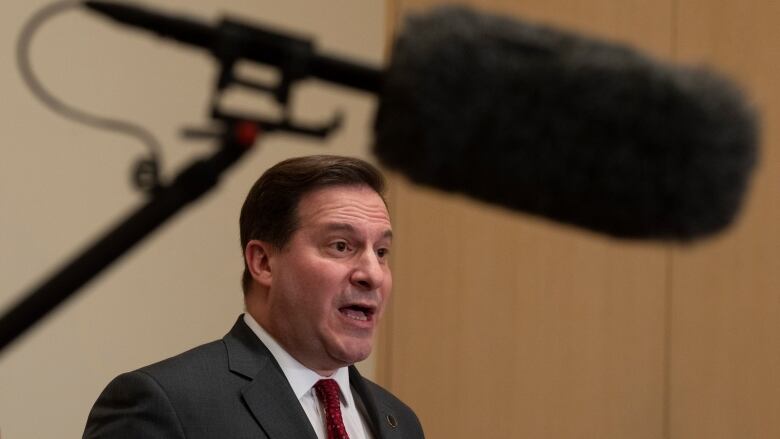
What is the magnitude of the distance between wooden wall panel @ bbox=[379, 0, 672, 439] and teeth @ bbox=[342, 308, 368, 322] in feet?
4.60

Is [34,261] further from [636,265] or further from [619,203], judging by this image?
[619,203]

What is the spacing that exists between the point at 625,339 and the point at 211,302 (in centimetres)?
122

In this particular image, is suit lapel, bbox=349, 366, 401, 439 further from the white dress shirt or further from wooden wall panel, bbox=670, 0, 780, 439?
wooden wall panel, bbox=670, 0, 780, 439

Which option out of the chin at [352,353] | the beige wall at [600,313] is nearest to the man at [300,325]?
the chin at [352,353]

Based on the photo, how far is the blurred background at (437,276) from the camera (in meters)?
2.68

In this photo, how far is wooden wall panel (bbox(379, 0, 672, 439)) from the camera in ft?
11.3

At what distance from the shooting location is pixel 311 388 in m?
2.08

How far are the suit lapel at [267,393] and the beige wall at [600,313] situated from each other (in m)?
1.39

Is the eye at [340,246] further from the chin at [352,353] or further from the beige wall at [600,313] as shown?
the beige wall at [600,313]

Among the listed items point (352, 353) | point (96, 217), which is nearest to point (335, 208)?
point (352, 353)

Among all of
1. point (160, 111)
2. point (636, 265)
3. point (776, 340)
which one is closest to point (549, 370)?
point (636, 265)

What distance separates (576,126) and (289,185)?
160cm

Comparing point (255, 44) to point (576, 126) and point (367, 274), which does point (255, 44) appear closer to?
point (576, 126)

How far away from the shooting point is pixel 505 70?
0.58m
